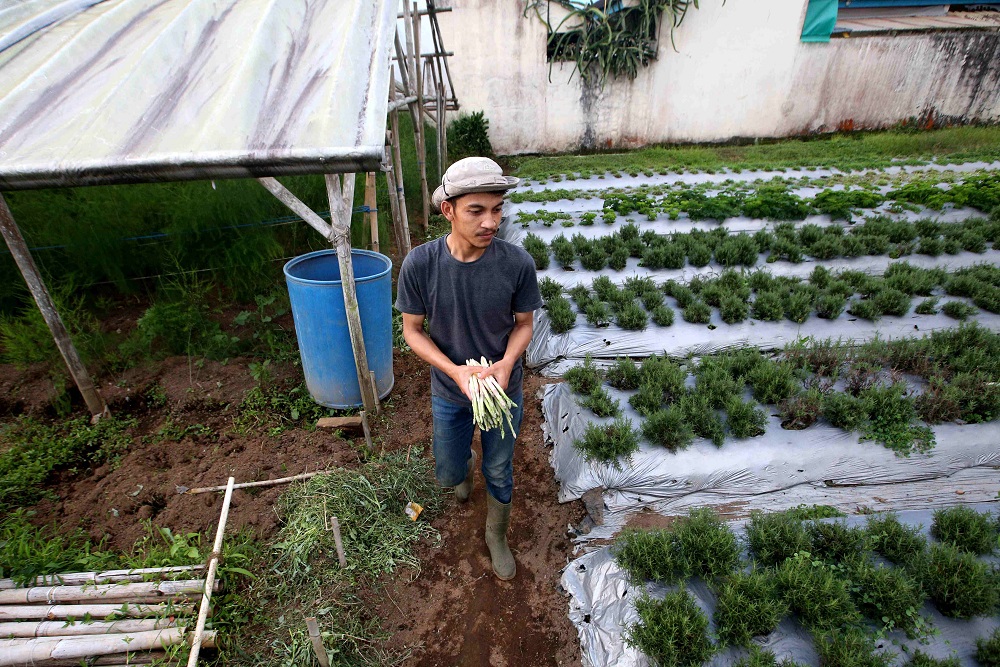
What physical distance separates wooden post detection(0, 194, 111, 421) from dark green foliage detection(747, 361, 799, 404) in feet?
16.1

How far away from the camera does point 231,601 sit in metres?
2.41

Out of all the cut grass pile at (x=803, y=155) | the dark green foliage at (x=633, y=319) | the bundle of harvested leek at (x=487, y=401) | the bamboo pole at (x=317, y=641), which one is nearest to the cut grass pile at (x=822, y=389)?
the dark green foliage at (x=633, y=319)

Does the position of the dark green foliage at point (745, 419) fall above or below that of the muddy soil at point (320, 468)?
above

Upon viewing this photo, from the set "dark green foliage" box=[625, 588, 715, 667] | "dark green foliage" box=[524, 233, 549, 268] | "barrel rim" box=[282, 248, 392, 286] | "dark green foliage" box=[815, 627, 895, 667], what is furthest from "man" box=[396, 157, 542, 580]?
"dark green foliage" box=[524, 233, 549, 268]

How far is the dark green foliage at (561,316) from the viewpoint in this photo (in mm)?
4289

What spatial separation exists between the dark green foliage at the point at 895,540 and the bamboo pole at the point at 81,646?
3.40m

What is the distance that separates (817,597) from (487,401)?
66.6 inches

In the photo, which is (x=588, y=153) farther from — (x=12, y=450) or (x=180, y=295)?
(x=12, y=450)

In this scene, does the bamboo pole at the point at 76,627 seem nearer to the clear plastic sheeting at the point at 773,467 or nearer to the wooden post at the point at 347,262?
the wooden post at the point at 347,262

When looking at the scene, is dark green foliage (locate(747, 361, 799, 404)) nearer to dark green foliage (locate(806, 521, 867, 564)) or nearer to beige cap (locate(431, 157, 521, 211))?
dark green foliage (locate(806, 521, 867, 564))

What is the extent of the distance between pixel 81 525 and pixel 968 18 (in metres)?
22.7

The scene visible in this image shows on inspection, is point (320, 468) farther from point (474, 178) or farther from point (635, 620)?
point (474, 178)

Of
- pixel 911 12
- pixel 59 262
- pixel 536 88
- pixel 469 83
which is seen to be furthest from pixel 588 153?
pixel 59 262

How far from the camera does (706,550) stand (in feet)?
7.55
